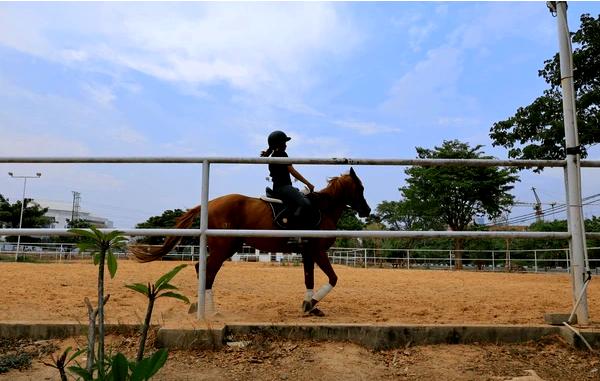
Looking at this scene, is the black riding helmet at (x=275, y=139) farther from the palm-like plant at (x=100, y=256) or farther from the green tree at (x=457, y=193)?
the green tree at (x=457, y=193)

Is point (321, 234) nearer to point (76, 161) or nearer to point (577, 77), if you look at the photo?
point (76, 161)

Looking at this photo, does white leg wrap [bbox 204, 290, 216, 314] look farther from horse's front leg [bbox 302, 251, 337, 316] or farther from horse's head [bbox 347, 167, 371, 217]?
horse's head [bbox 347, 167, 371, 217]

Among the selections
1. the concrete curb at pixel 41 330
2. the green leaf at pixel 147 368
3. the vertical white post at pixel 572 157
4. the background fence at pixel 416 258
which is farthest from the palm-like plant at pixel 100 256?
the background fence at pixel 416 258

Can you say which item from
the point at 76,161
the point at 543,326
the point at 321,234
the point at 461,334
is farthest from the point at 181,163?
the point at 543,326

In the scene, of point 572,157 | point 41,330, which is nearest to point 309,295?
point 41,330

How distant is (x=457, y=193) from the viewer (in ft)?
70.8

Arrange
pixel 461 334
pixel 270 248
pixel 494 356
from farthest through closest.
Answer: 1. pixel 270 248
2. pixel 461 334
3. pixel 494 356

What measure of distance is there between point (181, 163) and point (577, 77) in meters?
13.0

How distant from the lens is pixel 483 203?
21.5m

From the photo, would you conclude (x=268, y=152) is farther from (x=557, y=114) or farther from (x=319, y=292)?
(x=557, y=114)

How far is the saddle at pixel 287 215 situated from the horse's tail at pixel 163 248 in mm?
732

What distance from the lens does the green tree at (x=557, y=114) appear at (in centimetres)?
1186

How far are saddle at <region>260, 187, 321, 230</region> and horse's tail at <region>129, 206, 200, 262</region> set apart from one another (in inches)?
28.8

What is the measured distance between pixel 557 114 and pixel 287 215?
39.0 ft
